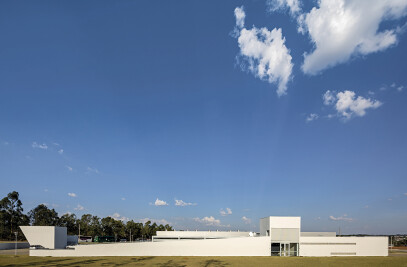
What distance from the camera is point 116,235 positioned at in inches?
3472

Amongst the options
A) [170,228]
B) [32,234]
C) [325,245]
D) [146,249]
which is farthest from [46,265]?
[170,228]

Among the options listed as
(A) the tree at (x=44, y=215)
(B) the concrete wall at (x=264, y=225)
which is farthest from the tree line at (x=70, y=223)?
(B) the concrete wall at (x=264, y=225)

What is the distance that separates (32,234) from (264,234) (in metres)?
38.6

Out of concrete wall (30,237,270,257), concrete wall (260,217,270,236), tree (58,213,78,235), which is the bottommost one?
tree (58,213,78,235)

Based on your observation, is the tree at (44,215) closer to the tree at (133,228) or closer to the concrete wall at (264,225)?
the tree at (133,228)

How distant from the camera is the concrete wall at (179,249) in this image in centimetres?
4138

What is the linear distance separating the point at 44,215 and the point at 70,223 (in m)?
9.41

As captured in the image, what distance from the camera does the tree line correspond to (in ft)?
262

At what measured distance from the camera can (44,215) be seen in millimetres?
96312

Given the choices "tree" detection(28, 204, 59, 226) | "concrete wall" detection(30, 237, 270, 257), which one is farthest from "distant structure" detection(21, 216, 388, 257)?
"tree" detection(28, 204, 59, 226)

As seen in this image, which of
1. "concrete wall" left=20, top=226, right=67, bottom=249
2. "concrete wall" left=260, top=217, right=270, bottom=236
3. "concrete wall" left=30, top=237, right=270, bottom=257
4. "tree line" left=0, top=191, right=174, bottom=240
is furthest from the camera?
"tree line" left=0, top=191, right=174, bottom=240

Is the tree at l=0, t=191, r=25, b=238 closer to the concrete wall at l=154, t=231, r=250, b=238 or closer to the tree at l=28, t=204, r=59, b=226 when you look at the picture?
the tree at l=28, t=204, r=59, b=226

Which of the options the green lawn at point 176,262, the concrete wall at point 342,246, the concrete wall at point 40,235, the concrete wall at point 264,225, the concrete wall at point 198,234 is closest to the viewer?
the green lawn at point 176,262

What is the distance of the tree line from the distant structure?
137ft
